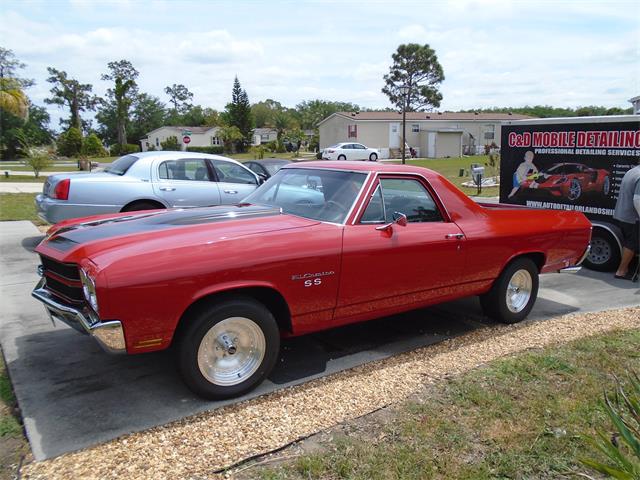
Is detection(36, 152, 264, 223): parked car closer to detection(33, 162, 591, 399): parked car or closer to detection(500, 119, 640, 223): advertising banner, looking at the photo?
detection(33, 162, 591, 399): parked car

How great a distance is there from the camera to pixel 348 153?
129ft

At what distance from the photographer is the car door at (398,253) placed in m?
4.10

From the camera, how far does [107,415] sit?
3.43 meters

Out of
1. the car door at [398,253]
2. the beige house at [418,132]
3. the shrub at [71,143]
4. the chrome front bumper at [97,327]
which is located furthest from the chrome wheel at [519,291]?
the shrub at [71,143]

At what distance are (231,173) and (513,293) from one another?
18.7ft

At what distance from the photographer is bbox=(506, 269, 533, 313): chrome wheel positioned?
5395 mm

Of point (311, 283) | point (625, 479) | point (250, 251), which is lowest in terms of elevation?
point (625, 479)

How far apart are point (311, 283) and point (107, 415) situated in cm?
164

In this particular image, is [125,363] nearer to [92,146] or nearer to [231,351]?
[231,351]

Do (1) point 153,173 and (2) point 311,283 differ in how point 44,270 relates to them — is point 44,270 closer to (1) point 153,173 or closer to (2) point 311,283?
(2) point 311,283

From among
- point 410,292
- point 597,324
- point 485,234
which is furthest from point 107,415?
point 597,324

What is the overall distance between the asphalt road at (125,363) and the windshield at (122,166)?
263 cm

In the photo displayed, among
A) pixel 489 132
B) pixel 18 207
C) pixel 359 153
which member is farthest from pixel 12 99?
pixel 489 132

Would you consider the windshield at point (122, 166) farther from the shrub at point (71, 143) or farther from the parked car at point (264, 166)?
the shrub at point (71, 143)
